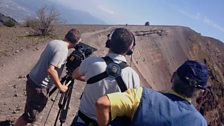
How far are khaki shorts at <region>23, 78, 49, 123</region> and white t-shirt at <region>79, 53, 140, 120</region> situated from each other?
224cm

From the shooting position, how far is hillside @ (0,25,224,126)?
11633mm

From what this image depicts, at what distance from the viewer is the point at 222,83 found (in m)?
56.8

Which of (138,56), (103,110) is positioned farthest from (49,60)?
(138,56)

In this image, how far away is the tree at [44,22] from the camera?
28328 mm

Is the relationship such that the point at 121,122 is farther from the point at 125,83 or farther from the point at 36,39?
the point at 36,39

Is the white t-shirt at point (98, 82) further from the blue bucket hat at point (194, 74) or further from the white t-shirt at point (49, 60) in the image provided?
the white t-shirt at point (49, 60)

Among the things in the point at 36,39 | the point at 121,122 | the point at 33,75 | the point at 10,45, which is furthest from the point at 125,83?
the point at 36,39

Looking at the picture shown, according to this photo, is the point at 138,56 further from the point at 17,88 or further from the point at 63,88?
the point at 63,88

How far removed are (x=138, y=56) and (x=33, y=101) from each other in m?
29.0

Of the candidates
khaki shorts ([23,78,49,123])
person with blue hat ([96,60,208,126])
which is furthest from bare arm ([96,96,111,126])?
khaki shorts ([23,78,49,123])

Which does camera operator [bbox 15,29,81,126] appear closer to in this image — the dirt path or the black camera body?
the black camera body

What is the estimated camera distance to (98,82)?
4773mm

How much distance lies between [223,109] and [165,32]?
11909mm

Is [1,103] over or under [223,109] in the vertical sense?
over
